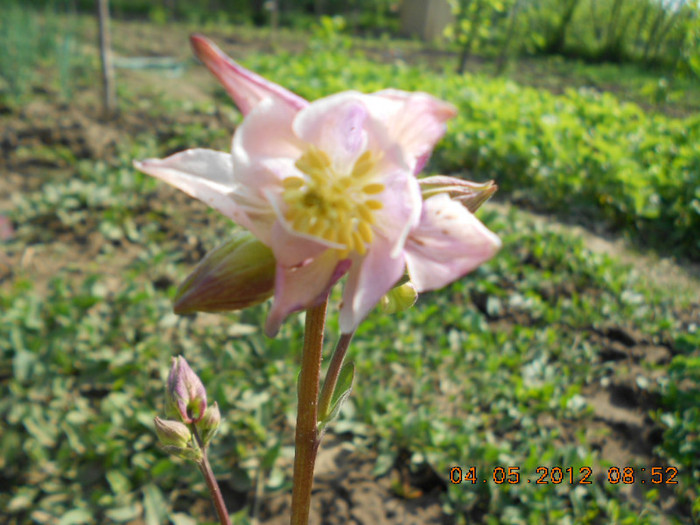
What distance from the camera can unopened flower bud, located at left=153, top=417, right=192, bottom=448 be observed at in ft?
3.27

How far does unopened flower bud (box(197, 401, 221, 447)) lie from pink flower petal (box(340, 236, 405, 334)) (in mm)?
528

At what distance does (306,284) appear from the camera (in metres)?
0.65

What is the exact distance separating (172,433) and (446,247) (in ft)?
2.13

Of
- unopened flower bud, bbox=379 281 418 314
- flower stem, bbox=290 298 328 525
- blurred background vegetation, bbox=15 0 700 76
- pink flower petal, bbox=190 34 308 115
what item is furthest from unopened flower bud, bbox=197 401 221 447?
blurred background vegetation, bbox=15 0 700 76

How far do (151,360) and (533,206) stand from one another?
327 cm

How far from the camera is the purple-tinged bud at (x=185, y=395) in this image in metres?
1.04

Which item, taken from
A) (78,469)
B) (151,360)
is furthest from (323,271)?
(151,360)

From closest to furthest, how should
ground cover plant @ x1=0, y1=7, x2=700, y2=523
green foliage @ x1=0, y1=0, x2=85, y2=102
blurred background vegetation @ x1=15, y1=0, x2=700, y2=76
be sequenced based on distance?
ground cover plant @ x1=0, y1=7, x2=700, y2=523
green foliage @ x1=0, y1=0, x2=85, y2=102
blurred background vegetation @ x1=15, y1=0, x2=700, y2=76

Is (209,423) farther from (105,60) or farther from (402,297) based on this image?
(105,60)

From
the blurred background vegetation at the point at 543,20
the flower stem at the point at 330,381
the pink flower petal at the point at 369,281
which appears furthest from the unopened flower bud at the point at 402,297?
the blurred background vegetation at the point at 543,20

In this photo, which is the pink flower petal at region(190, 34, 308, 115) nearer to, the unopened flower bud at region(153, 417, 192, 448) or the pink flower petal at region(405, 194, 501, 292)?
the pink flower petal at region(405, 194, 501, 292)

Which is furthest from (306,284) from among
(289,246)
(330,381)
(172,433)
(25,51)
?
(25,51)

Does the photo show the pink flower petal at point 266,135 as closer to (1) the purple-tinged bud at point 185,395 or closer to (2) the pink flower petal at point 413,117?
(2) the pink flower petal at point 413,117

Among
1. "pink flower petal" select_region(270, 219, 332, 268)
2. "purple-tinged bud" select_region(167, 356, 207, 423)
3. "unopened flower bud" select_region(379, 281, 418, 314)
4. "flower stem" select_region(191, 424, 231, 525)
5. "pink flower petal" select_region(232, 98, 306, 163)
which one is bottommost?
"flower stem" select_region(191, 424, 231, 525)
